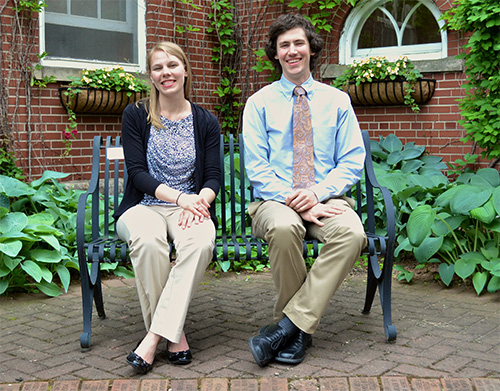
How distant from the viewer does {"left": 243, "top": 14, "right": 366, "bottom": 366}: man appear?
9.76ft

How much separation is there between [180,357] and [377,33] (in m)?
4.59

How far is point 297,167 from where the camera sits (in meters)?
3.29

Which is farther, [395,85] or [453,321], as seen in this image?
[395,85]

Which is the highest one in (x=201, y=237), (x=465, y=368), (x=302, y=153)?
(x=302, y=153)

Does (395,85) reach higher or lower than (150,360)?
A: higher

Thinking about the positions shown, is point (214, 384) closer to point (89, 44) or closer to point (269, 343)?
point (269, 343)

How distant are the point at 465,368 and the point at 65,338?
6.53 feet

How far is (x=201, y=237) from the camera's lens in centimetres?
298

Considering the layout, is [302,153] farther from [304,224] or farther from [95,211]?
[95,211]

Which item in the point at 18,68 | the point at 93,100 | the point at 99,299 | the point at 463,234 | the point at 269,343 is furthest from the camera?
the point at 93,100

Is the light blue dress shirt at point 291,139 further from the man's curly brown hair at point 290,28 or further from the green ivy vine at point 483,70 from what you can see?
the green ivy vine at point 483,70

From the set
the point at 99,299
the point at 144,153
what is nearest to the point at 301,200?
the point at 144,153

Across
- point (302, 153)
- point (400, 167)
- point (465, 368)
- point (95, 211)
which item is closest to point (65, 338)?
point (95, 211)

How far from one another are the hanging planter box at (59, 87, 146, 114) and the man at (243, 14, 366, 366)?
276 centimetres
